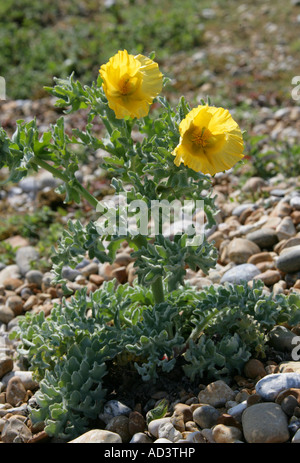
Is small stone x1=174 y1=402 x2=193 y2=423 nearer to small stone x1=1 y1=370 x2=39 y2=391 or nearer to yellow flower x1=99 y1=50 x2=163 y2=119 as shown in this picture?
small stone x1=1 y1=370 x2=39 y2=391

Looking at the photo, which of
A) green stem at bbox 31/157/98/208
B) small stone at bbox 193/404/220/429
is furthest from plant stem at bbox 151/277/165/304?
small stone at bbox 193/404/220/429

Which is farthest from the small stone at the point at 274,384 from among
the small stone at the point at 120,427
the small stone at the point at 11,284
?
the small stone at the point at 11,284

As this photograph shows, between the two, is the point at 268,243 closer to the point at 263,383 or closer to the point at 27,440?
the point at 263,383

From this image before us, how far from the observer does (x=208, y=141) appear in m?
2.37

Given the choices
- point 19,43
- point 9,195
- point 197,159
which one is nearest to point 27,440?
point 197,159

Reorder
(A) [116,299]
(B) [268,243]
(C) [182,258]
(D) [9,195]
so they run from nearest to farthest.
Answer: (C) [182,258] < (A) [116,299] < (B) [268,243] < (D) [9,195]

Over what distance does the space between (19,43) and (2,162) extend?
580cm

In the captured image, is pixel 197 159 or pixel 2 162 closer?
pixel 197 159

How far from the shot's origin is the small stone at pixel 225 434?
2.33 m

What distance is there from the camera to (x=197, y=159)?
2.34 m

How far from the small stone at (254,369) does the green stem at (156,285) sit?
482mm

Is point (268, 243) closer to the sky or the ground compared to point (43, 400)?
closer to the sky

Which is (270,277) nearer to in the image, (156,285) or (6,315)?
(156,285)

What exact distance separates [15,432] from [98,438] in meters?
0.45
